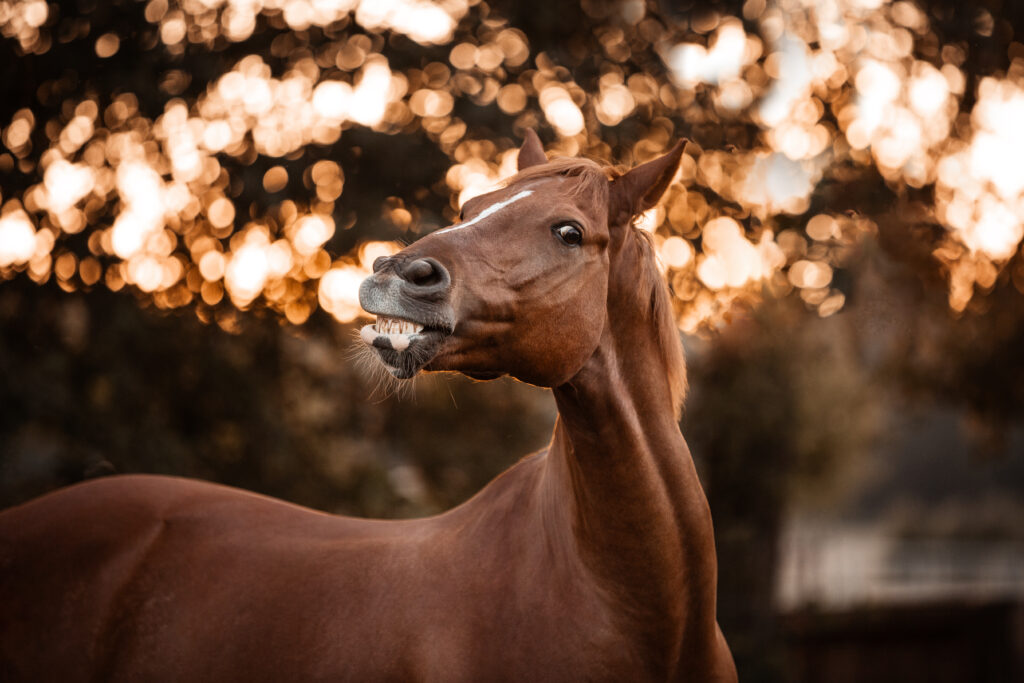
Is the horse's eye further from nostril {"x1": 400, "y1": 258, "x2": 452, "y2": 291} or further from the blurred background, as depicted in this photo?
the blurred background

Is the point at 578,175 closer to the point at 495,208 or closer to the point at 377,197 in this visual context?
the point at 495,208

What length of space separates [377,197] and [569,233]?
520 centimetres

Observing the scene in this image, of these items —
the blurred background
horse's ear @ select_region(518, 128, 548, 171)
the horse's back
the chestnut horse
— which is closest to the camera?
the chestnut horse

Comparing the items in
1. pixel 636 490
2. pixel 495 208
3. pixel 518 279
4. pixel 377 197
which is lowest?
pixel 377 197

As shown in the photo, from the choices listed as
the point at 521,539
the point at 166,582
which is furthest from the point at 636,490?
the point at 166,582

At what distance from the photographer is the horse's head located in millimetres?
2066

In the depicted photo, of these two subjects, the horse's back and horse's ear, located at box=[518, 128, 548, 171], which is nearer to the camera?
the horse's back

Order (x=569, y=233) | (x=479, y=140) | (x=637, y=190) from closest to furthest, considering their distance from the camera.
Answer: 1. (x=569, y=233)
2. (x=637, y=190)
3. (x=479, y=140)

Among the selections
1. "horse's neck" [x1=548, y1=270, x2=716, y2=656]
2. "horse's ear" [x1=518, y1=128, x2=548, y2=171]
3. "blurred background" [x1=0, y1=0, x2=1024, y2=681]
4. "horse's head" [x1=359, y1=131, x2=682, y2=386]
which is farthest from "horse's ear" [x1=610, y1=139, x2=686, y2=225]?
"blurred background" [x1=0, y1=0, x2=1024, y2=681]

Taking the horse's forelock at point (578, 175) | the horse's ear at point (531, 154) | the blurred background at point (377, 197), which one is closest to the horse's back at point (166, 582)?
the horse's forelock at point (578, 175)

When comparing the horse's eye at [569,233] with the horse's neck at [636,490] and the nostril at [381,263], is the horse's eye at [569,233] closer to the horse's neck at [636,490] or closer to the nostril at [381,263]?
the horse's neck at [636,490]

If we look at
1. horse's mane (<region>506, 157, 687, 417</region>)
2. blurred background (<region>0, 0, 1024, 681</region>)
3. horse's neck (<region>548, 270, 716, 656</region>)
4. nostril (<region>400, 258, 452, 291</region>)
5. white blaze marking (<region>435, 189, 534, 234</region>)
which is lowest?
blurred background (<region>0, 0, 1024, 681</region>)

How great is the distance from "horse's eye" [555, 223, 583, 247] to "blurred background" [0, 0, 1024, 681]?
4.21 m

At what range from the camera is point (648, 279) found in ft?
8.40
